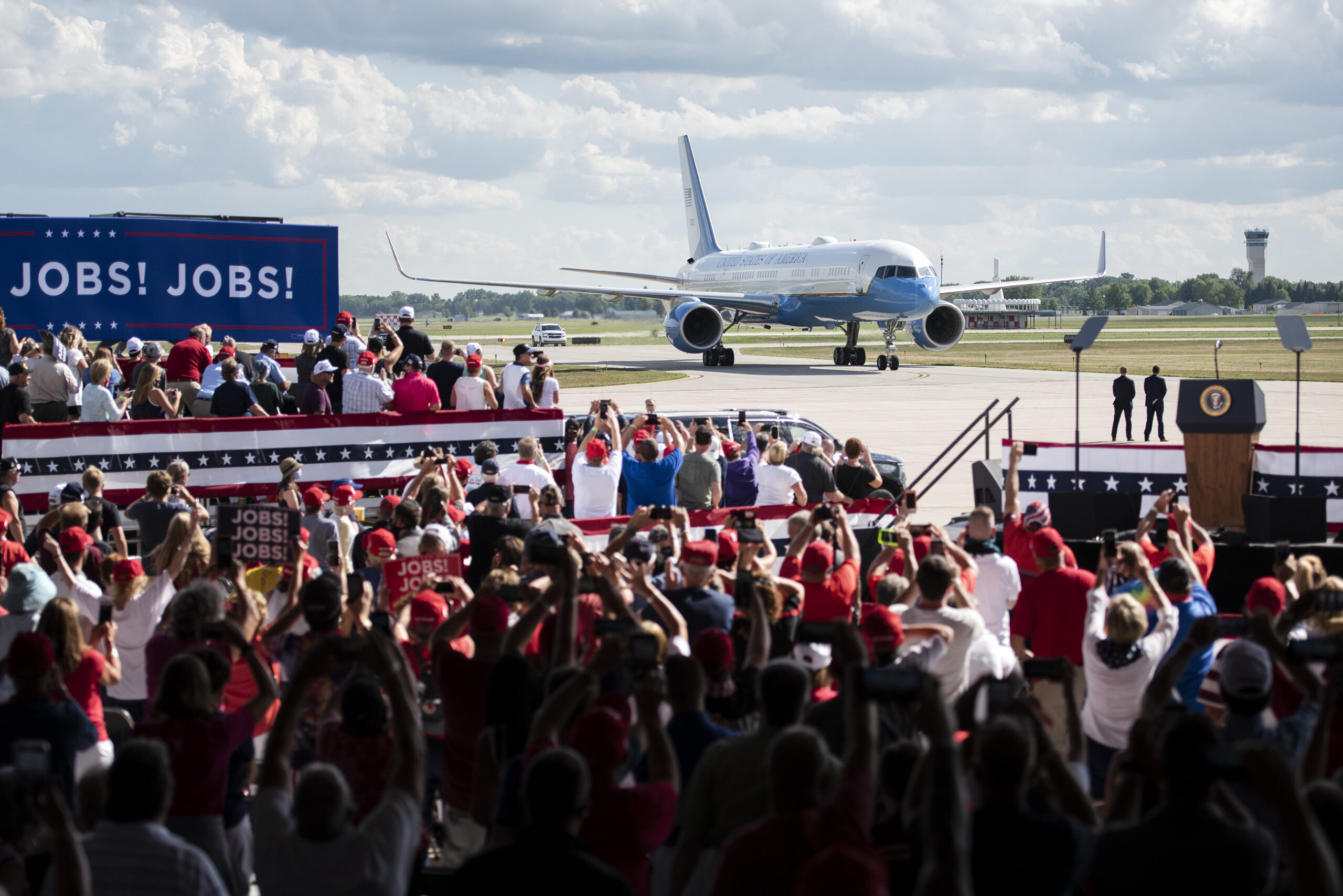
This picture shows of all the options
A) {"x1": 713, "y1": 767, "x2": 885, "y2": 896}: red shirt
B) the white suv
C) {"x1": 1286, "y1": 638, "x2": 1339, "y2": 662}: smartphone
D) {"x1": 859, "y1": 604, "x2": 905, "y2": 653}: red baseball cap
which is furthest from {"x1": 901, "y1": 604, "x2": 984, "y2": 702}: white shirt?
the white suv

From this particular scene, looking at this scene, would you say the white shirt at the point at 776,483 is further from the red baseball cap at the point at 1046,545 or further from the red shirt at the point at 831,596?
the red baseball cap at the point at 1046,545

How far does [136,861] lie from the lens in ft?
11.2

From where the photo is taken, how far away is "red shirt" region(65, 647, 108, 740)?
4.93m

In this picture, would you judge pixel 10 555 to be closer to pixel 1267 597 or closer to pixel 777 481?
pixel 777 481

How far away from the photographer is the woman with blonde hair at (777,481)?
1124cm

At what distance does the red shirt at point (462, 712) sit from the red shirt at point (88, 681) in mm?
1298

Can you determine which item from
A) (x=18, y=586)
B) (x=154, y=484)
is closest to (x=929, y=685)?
(x=18, y=586)

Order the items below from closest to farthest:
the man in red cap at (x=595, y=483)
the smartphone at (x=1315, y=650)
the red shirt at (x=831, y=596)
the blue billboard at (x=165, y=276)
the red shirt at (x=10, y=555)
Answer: the smartphone at (x=1315, y=650) → the red shirt at (x=831, y=596) → the red shirt at (x=10, y=555) → the man in red cap at (x=595, y=483) → the blue billboard at (x=165, y=276)

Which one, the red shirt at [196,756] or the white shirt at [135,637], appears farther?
the white shirt at [135,637]

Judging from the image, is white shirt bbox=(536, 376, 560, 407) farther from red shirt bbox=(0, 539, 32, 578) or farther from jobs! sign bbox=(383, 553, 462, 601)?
jobs! sign bbox=(383, 553, 462, 601)

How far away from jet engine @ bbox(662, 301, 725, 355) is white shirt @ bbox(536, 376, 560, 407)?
1104 inches

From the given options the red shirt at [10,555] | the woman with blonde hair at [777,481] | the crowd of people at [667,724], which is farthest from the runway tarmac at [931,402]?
the red shirt at [10,555]

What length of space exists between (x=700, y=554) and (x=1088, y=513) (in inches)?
240

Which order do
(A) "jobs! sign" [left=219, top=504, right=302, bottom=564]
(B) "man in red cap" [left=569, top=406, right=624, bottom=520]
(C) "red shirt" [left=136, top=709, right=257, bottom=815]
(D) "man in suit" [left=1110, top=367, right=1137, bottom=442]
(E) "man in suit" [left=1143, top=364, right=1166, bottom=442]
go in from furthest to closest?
(D) "man in suit" [left=1110, top=367, right=1137, bottom=442]
(E) "man in suit" [left=1143, top=364, right=1166, bottom=442]
(B) "man in red cap" [left=569, top=406, right=624, bottom=520]
(A) "jobs! sign" [left=219, top=504, right=302, bottom=564]
(C) "red shirt" [left=136, top=709, right=257, bottom=815]
